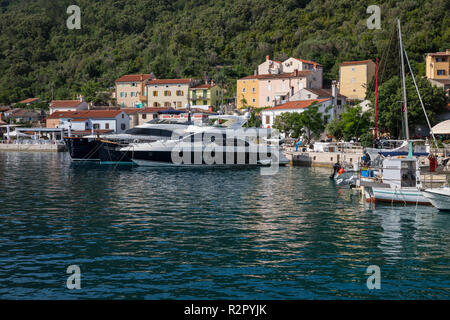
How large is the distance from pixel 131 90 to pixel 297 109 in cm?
5097

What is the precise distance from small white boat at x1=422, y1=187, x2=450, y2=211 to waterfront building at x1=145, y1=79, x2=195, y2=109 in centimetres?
8258

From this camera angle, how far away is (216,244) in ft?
57.2

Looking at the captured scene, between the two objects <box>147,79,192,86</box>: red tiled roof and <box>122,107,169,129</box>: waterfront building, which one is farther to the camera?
<box>147,79,192,86</box>: red tiled roof

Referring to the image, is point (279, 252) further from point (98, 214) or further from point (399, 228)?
point (98, 214)

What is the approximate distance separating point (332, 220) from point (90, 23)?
17913cm

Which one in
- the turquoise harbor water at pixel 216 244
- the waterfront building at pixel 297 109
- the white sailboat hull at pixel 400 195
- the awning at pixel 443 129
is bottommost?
the turquoise harbor water at pixel 216 244

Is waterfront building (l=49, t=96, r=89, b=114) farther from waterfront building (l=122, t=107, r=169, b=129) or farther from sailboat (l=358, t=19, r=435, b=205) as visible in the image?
sailboat (l=358, t=19, r=435, b=205)

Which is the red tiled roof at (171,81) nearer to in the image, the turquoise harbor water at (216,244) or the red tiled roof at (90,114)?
the red tiled roof at (90,114)

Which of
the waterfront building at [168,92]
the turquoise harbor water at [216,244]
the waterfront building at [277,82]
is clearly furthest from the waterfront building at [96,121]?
the turquoise harbor water at [216,244]

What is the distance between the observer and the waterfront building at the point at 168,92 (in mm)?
103688

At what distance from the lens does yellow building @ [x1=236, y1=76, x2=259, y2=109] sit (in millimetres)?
92325

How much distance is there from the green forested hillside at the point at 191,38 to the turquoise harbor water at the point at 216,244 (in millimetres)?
47877

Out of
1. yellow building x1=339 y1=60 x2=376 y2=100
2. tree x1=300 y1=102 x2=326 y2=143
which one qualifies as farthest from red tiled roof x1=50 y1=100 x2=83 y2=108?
tree x1=300 y1=102 x2=326 y2=143

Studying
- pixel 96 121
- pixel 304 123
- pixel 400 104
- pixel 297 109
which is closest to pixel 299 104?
pixel 297 109
